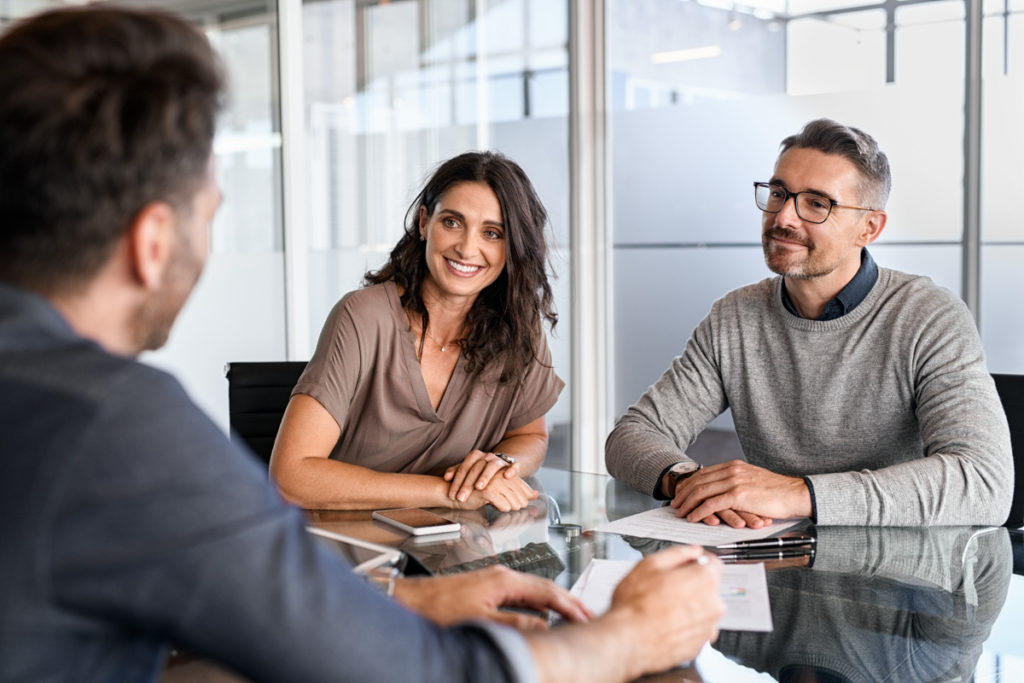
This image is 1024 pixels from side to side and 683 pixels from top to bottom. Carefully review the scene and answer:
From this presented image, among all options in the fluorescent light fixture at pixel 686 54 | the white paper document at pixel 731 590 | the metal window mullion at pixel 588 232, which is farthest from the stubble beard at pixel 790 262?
the metal window mullion at pixel 588 232

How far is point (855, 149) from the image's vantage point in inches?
97.4

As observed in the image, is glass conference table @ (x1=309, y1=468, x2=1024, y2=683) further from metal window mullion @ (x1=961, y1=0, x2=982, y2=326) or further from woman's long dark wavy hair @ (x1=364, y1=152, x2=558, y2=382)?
metal window mullion @ (x1=961, y1=0, x2=982, y2=326)

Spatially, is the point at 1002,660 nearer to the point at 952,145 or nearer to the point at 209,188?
the point at 209,188

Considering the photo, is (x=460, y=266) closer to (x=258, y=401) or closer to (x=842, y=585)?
(x=258, y=401)

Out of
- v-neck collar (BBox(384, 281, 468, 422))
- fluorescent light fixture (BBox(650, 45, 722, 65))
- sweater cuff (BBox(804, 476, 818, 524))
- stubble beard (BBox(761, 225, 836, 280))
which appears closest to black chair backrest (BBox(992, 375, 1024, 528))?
stubble beard (BBox(761, 225, 836, 280))

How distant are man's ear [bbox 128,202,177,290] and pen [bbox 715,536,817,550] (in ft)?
3.84

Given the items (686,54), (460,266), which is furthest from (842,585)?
(686,54)

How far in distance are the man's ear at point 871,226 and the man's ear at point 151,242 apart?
197 cm

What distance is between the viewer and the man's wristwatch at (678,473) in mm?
2160

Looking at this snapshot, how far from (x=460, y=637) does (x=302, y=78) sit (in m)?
3.57

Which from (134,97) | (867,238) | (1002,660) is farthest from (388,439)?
(134,97)

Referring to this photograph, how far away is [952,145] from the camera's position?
3936 mm

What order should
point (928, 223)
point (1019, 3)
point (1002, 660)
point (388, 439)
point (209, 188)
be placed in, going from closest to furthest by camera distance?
point (209, 188), point (1002, 660), point (388, 439), point (1019, 3), point (928, 223)

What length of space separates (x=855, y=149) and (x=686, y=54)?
250 centimetres
